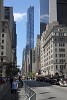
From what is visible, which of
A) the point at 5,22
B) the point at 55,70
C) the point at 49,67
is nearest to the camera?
the point at 5,22

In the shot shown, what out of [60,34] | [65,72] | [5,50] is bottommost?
[65,72]

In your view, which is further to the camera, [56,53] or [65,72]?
[56,53]

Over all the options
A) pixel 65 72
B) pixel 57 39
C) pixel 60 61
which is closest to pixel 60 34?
A: pixel 57 39

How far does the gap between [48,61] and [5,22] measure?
46.0 metres

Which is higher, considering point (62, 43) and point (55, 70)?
point (62, 43)

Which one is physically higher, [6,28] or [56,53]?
[6,28]

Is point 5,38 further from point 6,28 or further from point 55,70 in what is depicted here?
point 55,70

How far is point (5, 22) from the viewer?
507 feet

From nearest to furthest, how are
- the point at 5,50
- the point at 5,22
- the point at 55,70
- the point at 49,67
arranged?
the point at 5,50, the point at 5,22, the point at 55,70, the point at 49,67

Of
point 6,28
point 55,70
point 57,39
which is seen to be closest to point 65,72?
point 55,70

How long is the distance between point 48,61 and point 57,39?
65.0 feet

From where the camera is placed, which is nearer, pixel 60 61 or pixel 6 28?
pixel 6 28

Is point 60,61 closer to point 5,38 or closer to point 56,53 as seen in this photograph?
point 56,53

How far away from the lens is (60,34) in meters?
174
